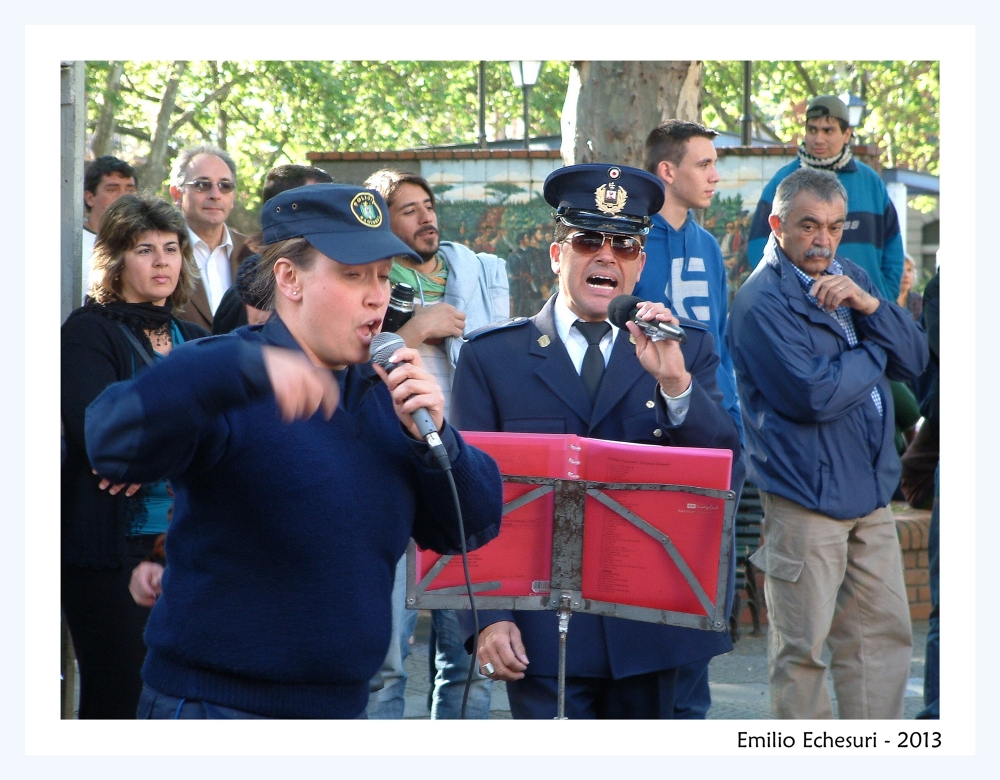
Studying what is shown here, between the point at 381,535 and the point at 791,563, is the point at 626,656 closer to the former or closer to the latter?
the point at 381,535

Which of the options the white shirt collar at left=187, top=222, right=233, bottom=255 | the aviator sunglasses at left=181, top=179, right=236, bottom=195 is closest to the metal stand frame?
the white shirt collar at left=187, top=222, right=233, bottom=255

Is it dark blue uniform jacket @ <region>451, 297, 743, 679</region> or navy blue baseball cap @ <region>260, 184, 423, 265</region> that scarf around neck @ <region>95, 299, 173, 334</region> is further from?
navy blue baseball cap @ <region>260, 184, 423, 265</region>

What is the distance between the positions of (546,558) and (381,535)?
3.12 ft

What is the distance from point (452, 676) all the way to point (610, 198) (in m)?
2.27

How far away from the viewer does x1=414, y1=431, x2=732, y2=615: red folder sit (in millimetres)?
3398

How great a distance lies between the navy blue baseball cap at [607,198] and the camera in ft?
12.8

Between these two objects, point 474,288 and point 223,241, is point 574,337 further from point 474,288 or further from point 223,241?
point 223,241

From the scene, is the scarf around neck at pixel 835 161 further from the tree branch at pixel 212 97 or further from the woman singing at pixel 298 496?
the tree branch at pixel 212 97

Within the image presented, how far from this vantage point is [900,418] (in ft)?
28.2

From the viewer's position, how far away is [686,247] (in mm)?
5766

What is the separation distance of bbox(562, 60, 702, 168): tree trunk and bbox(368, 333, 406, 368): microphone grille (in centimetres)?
515

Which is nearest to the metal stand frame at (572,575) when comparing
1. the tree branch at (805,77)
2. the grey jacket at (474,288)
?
the grey jacket at (474,288)

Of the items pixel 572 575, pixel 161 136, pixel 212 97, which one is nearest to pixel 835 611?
pixel 572 575

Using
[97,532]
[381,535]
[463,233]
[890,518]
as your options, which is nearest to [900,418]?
[890,518]
